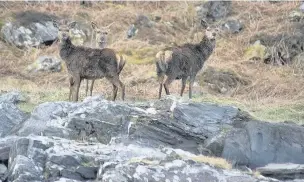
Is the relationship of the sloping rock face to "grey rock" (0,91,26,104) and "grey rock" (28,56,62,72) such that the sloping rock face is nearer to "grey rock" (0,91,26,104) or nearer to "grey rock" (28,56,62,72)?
"grey rock" (0,91,26,104)

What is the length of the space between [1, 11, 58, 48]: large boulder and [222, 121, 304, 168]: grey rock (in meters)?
16.2

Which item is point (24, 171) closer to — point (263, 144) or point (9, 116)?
point (9, 116)

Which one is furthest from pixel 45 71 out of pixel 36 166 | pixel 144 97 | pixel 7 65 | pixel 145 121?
pixel 36 166

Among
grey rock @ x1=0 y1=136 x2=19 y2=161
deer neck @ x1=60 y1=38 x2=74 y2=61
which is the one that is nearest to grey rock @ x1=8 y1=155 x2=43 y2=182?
grey rock @ x1=0 y1=136 x2=19 y2=161

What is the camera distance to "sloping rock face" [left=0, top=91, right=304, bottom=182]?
34.6 feet

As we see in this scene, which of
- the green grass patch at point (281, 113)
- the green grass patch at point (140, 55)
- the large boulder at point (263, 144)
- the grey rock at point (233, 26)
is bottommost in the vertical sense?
the large boulder at point (263, 144)

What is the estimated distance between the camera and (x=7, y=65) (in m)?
25.5

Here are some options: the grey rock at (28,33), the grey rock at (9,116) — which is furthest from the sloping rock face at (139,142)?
the grey rock at (28,33)

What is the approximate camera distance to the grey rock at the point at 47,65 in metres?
25.0

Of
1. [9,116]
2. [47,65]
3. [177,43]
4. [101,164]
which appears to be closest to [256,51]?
[177,43]

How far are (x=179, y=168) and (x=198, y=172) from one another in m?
0.28

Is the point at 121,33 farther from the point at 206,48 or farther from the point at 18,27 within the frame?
the point at 206,48

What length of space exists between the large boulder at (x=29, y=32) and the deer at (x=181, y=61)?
35.0ft

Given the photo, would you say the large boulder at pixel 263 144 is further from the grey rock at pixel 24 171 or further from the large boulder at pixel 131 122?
the grey rock at pixel 24 171
